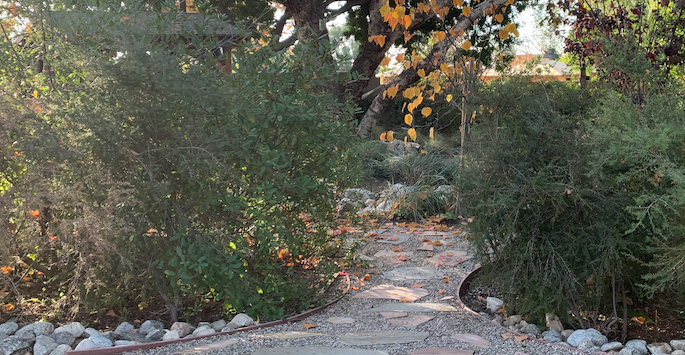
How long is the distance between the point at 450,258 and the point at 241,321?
7.58 ft

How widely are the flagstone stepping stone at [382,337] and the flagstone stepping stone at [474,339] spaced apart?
17 centimetres

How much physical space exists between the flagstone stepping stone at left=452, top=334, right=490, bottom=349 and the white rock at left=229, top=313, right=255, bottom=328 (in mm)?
1137

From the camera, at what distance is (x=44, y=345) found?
2941 mm

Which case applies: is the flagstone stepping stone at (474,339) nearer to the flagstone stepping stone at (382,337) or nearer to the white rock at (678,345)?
the flagstone stepping stone at (382,337)

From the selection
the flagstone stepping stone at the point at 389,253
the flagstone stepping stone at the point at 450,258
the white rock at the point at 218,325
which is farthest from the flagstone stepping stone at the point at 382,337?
the flagstone stepping stone at the point at 389,253

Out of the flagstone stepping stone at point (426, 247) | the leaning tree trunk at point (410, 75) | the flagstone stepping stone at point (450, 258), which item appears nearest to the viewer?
the flagstone stepping stone at point (450, 258)

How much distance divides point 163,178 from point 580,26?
4658 mm

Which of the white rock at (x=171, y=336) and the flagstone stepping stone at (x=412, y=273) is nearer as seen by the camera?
the white rock at (x=171, y=336)

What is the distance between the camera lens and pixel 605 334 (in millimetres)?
3191

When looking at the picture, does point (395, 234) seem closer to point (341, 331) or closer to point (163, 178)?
point (341, 331)

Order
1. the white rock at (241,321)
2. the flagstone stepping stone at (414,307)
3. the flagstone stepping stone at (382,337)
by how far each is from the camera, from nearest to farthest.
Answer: the flagstone stepping stone at (382,337) < the white rock at (241,321) < the flagstone stepping stone at (414,307)

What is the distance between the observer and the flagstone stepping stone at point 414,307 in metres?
3.63

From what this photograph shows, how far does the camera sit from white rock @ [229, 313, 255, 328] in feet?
10.6

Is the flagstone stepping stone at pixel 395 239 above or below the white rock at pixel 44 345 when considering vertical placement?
below
